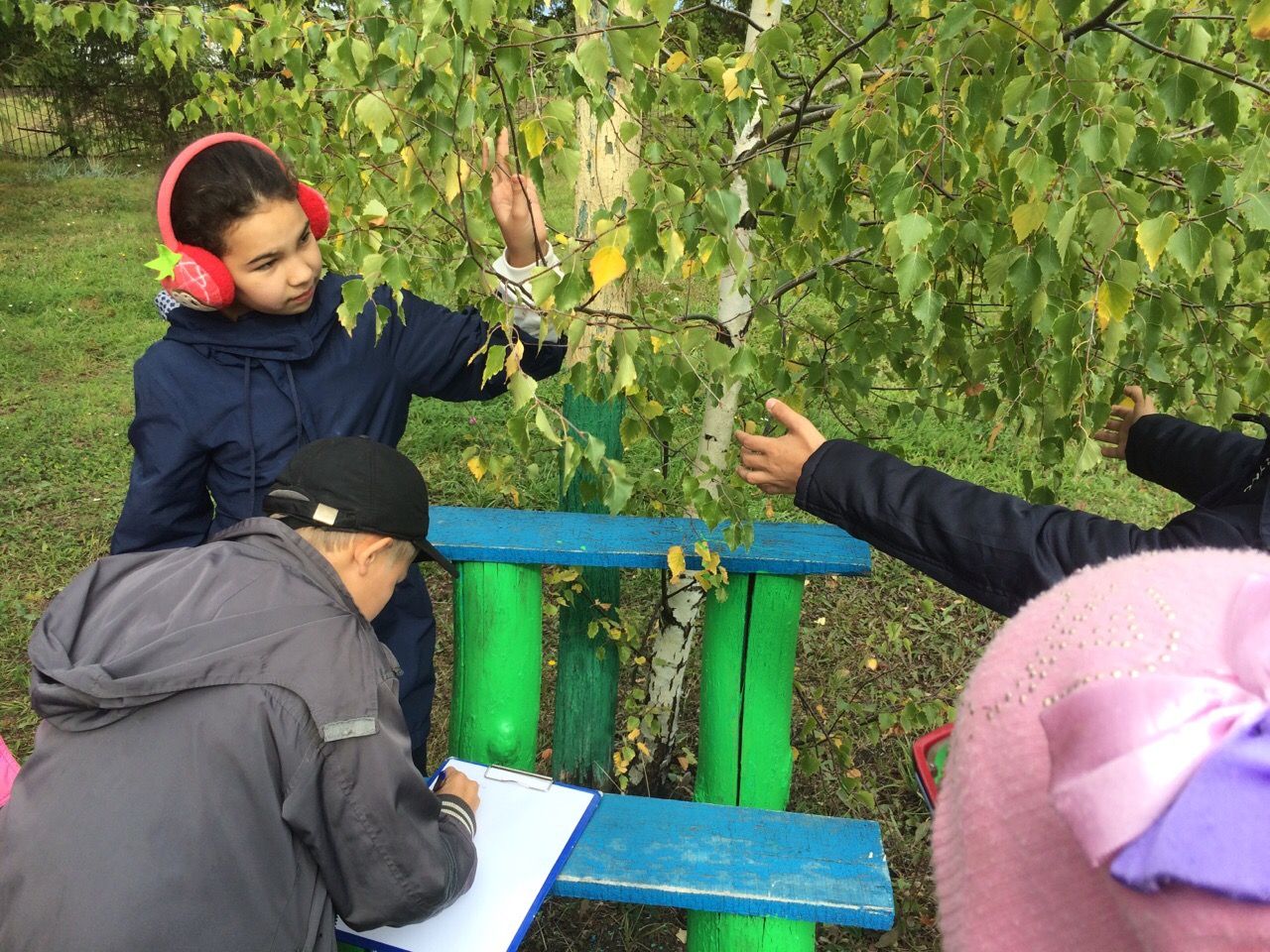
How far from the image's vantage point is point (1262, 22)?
1.13 m

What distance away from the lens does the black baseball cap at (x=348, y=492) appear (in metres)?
1.49

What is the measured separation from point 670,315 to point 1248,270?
1.29 meters

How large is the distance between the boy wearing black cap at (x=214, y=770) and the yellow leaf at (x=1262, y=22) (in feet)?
4.84

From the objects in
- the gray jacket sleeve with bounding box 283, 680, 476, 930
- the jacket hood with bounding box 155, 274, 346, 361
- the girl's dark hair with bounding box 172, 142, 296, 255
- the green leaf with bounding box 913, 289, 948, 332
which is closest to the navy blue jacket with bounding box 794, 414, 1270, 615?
the green leaf with bounding box 913, 289, 948, 332

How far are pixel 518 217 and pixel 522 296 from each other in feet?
0.57

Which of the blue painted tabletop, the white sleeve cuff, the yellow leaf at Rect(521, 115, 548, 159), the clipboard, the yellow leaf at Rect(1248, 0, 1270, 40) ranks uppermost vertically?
the yellow leaf at Rect(1248, 0, 1270, 40)

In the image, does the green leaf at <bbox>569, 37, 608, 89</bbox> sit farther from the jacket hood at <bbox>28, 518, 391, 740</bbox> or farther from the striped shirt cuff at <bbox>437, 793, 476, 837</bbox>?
the striped shirt cuff at <bbox>437, 793, 476, 837</bbox>

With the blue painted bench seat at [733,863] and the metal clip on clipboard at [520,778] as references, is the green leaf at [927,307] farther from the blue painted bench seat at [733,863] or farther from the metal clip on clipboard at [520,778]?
the metal clip on clipboard at [520,778]

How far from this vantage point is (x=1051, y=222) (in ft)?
4.46

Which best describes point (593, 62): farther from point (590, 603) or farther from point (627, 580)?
point (627, 580)

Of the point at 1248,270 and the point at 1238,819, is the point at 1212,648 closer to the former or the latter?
the point at 1238,819

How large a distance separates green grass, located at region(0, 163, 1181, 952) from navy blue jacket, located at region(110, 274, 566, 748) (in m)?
0.77

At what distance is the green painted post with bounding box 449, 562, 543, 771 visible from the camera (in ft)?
7.43

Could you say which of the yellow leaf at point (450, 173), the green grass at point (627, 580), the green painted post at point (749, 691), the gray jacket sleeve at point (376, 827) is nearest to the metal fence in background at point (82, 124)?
the green grass at point (627, 580)
